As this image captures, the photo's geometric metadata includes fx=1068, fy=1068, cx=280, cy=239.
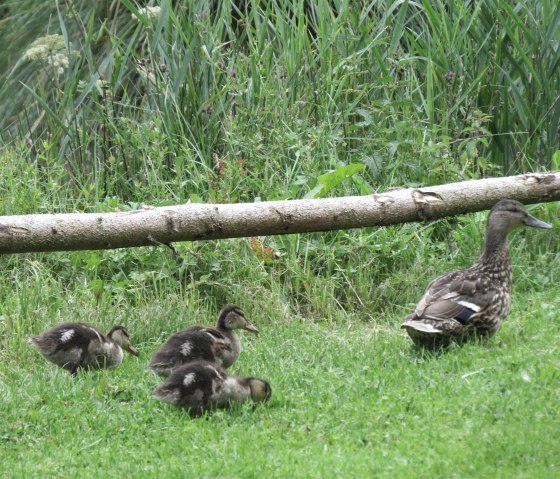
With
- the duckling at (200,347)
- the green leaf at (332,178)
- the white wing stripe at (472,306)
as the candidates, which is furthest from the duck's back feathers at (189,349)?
the green leaf at (332,178)

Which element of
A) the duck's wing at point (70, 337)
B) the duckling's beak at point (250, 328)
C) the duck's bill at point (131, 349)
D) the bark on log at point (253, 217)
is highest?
the bark on log at point (253, 217)

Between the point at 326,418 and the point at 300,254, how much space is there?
3.21 m

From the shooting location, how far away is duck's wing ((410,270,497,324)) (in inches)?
262

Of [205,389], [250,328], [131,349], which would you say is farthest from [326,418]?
[131,349]

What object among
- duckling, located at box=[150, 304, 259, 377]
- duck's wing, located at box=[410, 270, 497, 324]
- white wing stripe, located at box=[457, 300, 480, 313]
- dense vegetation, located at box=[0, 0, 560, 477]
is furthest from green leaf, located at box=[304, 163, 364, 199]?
white wing stripe, located at box=[457, 300, 480, 313]

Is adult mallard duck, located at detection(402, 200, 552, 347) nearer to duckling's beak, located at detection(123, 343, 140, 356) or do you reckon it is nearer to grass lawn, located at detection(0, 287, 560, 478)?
grass lawn, located at detection(0, 287, 560, 478)

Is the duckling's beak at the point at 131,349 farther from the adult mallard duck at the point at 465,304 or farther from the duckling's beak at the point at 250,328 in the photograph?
the adult mallard duck at the point at 465,304

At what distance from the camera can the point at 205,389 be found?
6.00 metres

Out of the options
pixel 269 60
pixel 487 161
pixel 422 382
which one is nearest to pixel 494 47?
pixel 487 161

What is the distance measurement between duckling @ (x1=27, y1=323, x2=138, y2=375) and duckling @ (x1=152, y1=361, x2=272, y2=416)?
1.14 metres

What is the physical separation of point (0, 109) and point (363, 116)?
193 inches

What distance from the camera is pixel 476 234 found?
8.75 meters

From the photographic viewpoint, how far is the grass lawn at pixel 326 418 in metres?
4.97

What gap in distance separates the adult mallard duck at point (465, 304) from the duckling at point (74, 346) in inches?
79.8
